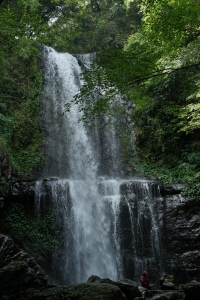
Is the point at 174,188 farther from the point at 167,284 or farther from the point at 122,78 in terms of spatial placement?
the point at 122,78

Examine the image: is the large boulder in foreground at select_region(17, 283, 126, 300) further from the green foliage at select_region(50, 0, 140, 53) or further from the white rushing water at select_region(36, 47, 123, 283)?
the green foliage at select_region(50, 0, 140, 53)

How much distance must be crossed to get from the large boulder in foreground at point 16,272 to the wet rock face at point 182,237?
5.57 meters

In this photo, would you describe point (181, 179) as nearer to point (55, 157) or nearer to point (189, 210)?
point (189, 210)

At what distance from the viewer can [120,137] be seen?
1703 centimetres

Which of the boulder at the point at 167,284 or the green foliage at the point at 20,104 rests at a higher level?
the green foliage at the point at 20,104

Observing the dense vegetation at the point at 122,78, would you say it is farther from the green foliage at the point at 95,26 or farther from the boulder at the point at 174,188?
the boulder at the point at 174,188

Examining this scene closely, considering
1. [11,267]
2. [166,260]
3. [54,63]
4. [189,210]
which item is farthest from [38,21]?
[54,63]

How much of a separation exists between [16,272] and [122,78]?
212 inches

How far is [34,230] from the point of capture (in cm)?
1104

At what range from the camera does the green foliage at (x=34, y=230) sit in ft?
34.9

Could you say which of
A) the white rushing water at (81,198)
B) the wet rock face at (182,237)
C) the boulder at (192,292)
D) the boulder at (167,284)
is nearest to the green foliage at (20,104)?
the white rushing water at (81,198)

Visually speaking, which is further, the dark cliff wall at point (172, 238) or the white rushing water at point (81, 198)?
the white rushing water at point (81, 198)

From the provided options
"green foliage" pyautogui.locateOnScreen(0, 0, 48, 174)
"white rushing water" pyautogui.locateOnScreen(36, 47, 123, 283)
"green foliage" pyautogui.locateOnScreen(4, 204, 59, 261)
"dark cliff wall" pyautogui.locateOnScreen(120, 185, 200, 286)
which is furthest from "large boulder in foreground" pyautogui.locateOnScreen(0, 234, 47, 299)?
"green foliage" pyautogui.locateOnScreen(0, 0, 48, 174)

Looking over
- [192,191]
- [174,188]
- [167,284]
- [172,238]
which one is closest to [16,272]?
[167,284]
